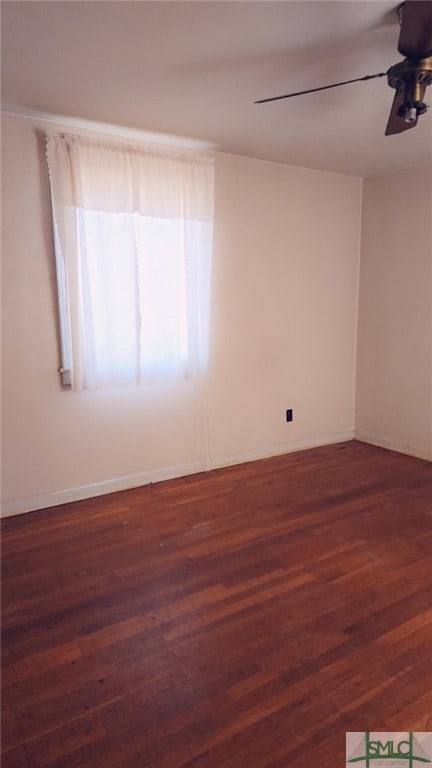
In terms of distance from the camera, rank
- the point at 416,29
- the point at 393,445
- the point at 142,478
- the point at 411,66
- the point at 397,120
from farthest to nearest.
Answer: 1. the point at 393,445
2. the point at 142,478
3. the point at 397,120
4. the point at 411,66
5. the point at 416,29

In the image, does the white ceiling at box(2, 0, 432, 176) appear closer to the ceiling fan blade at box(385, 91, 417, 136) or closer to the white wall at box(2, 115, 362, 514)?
the ceiling fan blade at box(385, 91, 417, 136)

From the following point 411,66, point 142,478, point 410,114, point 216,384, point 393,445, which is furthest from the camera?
point 393,445

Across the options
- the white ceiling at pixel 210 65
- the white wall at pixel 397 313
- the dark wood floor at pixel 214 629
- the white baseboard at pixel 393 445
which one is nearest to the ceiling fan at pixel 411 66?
the white ceiling at pixel 210 65

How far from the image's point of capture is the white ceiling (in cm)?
170

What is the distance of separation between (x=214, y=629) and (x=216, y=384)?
6.55ft

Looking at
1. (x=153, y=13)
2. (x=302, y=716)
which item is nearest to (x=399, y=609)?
(x=302, y=716)

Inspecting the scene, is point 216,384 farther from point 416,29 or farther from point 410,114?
point 416,29

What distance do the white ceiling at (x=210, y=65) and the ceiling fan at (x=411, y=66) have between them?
0.39 ft

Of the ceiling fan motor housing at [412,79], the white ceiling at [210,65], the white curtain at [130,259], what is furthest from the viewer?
the white curtain at [130,259]

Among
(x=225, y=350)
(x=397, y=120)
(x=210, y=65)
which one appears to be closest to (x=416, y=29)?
(x=397, y=120)

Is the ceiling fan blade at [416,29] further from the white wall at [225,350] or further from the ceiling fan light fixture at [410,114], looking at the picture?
the white wall at [225,350]

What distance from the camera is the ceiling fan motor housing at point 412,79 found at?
1839mm

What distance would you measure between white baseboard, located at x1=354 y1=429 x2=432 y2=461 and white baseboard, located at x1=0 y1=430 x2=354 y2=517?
0.69 feet

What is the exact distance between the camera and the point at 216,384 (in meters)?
3.62
